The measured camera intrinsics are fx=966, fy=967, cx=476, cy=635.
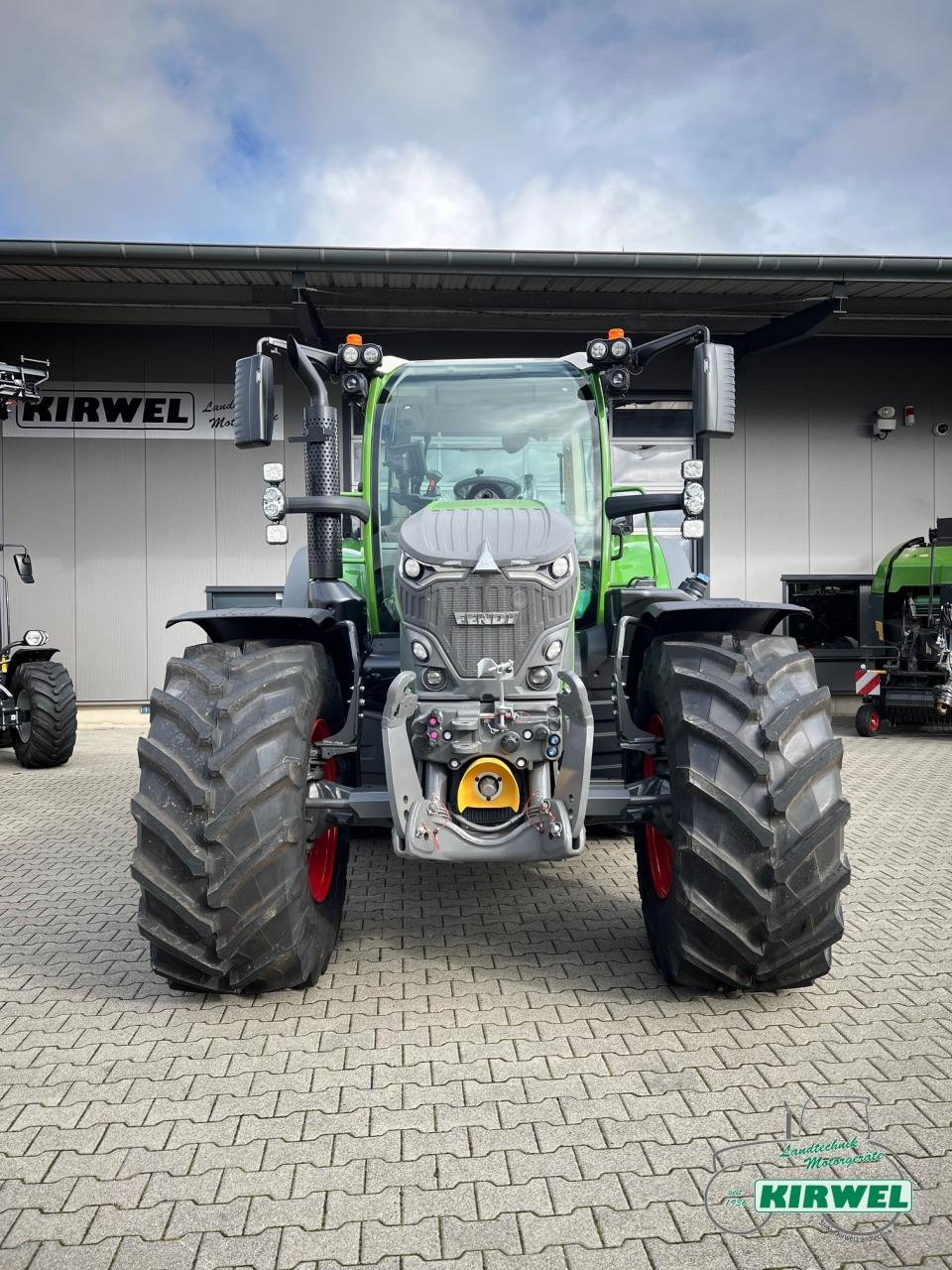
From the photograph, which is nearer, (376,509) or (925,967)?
(925,967)

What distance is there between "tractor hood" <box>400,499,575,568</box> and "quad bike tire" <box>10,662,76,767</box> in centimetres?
581

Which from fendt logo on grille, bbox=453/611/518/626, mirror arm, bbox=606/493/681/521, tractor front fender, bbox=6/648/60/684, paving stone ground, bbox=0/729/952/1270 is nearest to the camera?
paving stone ground, bbox=0/729/952/1270

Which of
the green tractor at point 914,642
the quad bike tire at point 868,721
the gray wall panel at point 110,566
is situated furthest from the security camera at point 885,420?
the gray wall panel at point 110,566

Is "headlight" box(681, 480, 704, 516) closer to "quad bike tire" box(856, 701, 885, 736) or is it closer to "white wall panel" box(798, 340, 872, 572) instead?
"quad bike tire" box(856, 701, 885, 736)

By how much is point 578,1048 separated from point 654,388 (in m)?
10.9

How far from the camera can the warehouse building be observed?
10.5 m

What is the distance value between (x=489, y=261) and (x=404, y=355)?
2735 mm

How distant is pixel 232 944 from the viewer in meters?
3.14

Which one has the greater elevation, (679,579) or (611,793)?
(679,579)

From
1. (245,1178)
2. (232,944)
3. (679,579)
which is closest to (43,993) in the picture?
(232,944)

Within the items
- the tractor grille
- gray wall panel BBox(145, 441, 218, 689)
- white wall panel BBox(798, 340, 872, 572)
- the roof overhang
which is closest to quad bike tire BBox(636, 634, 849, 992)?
the tractor grille

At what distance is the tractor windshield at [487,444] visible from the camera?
14.5 feet

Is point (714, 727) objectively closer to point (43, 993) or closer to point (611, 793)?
point (611, 793)

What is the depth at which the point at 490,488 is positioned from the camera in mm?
4430
